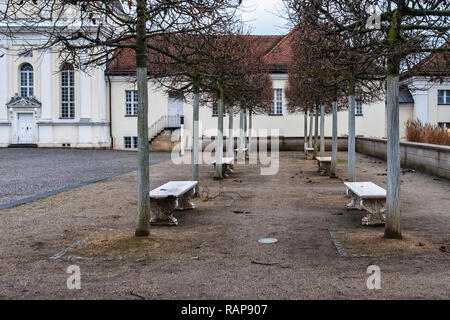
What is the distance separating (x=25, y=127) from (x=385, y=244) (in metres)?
39.9

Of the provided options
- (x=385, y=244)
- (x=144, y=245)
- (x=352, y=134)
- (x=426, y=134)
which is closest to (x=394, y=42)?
(x=385, y=244)

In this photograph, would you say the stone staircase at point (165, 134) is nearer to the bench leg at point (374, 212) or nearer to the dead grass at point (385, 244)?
the bench leg at point (374, 212)

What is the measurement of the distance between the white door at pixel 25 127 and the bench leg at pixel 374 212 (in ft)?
125

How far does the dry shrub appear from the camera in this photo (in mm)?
21203

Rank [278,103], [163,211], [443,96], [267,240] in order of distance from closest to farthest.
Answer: [267,240] < [163,211] < [443,96] < [278,103]

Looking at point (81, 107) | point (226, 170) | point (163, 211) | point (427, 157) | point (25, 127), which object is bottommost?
point (163, 211)

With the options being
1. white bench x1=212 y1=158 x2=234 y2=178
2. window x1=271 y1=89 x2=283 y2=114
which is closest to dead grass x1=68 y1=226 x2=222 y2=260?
white bench x1=212 y1=158 x2=234 y2=178

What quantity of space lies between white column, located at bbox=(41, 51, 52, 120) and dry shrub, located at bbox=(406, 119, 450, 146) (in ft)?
94.3

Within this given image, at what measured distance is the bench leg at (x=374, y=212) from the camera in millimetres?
9242

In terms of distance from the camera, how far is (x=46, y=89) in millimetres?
42312

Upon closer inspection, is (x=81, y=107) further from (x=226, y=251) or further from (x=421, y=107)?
(x=226, y=251)

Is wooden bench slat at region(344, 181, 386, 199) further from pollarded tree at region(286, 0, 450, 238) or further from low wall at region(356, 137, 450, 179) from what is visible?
low wall at region(356, 137, 450, 179)
